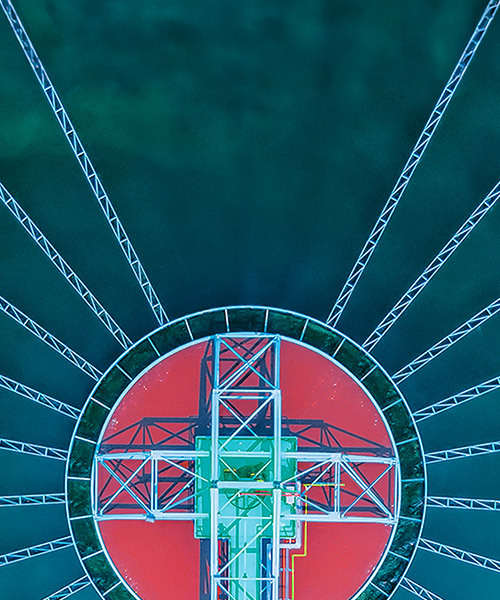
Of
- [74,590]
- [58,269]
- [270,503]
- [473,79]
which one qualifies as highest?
[473,79]

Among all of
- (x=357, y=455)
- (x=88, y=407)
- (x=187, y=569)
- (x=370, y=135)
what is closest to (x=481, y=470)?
(x=357, y=455)

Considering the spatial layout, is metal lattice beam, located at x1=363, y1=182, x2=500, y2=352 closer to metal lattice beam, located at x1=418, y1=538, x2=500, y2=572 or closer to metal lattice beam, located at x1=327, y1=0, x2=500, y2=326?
metal lattice beam, located at x1=327, y1=0, x2=500, y2=326

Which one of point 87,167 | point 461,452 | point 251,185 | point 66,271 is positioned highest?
point 87,167

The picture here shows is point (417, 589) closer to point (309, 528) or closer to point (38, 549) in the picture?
point (309, 528)

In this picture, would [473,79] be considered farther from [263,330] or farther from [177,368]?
[177,368]

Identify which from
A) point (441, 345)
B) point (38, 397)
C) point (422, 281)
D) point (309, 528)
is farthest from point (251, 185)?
point (309, 528)

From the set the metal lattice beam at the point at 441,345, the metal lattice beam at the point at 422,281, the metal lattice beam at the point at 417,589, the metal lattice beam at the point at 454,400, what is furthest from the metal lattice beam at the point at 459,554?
the metal lattice beam at the point at 422,281
